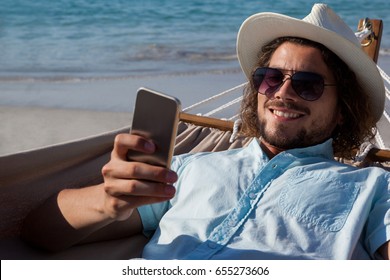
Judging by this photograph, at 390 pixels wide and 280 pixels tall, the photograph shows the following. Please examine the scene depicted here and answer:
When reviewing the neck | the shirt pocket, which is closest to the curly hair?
the neck

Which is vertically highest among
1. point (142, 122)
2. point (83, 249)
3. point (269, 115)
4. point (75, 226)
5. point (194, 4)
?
point (142, 122)

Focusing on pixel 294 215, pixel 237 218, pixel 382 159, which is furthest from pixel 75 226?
pixel 382 159

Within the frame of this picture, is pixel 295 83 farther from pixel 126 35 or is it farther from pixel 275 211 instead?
pixel 126 35

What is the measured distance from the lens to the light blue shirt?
190 centimetres

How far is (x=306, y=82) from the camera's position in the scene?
2119 millimetres

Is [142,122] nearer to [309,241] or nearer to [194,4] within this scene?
[309,241]

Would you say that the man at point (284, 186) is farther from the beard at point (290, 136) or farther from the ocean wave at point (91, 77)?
the ocean wave at point (91, 77)

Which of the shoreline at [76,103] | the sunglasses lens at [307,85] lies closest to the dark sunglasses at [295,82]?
the sunglasses lens at [307,85]

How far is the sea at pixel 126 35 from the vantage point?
7969 millimetres

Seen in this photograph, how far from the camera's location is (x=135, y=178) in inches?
62.0

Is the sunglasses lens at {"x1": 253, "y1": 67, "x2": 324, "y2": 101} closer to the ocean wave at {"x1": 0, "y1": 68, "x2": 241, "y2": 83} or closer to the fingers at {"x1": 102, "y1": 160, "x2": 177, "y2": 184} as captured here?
the fingers at {"x1": 102, "y1": 160, "x2": 177, "y2": 184}

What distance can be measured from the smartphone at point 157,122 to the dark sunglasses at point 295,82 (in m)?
0.65

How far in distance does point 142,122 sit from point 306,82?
0.70 meters

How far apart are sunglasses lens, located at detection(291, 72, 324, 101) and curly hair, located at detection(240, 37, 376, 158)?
4.0 inches
